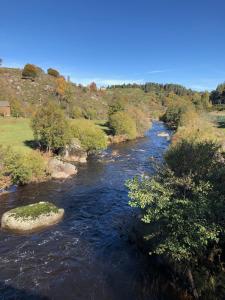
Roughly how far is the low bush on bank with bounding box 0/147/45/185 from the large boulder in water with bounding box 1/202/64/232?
32.2 feet

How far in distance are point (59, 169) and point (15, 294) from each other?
2815 centimetres

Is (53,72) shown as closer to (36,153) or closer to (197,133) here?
(36,153)

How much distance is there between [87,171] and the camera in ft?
162

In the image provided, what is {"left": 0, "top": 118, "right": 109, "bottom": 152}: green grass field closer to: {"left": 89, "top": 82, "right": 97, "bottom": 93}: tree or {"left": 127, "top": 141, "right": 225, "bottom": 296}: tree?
{"left": 127, "top": 141, "right": 225, "bottom": 296}: tree

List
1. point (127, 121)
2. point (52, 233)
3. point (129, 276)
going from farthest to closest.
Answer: point (127, 121)
point (52, 233)
point (129, 276)

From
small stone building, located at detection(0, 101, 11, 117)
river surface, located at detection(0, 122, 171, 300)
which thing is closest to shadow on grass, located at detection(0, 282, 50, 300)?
river surface, located at detection(0, 122, 171, 300)

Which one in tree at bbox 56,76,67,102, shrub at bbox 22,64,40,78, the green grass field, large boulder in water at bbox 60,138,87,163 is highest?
shrub at bbox 22,64,40,78

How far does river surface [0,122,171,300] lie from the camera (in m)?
18.8


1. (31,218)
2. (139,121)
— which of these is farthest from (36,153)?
(139,121)

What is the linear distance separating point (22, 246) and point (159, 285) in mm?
→ 12366

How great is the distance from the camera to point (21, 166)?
38625mm

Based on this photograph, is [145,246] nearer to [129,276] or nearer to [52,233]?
[129,276]

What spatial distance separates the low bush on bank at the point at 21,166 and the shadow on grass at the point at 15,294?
65.8 feet

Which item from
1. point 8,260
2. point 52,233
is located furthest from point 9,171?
point 8,260
